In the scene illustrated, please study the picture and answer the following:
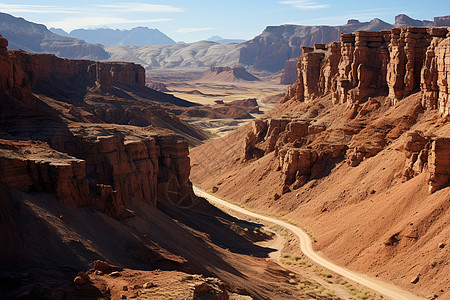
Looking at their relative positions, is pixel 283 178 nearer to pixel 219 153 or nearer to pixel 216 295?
pixel 219 153

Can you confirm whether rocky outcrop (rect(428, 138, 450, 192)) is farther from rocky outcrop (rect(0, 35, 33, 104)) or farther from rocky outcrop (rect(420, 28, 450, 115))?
rocky outcrop (rect(0, 35, 33, 104))

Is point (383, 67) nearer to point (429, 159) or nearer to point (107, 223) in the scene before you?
point (429, 159)

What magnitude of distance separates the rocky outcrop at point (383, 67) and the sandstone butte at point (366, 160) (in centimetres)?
11

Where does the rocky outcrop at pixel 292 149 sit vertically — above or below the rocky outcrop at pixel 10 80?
below

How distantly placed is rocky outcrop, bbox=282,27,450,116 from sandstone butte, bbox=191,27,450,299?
11 cm

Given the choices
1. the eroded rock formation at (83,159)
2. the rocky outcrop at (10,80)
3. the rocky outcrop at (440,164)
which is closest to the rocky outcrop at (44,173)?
the eroded rock formation at (83,159)

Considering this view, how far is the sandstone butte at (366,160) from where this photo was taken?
41.1 m

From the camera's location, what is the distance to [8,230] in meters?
26.2

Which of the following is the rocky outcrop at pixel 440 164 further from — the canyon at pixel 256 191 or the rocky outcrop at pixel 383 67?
the rocky outcrop at pixel 383 67

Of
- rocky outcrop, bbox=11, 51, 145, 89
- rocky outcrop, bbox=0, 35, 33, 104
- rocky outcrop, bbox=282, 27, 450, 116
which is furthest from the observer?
rocky outcrop, bbox=11, 51, 145, 89

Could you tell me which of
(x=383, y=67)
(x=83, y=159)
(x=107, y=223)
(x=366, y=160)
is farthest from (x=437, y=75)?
(x=107, y=223)

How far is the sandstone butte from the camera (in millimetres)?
41062

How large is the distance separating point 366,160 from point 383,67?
14.6 m

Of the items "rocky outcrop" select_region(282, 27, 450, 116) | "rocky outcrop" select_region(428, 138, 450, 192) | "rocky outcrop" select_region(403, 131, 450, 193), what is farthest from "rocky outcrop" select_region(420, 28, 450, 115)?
"rocky outcrop" select_region(428, 138, 450, 192)
